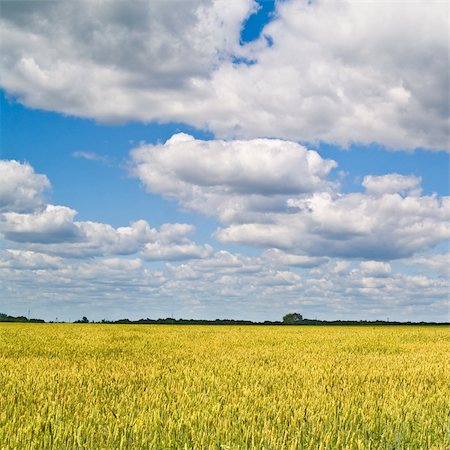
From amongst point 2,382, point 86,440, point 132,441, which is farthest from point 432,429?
point 2,382

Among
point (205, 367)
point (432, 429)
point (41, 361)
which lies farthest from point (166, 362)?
point (432, 429)

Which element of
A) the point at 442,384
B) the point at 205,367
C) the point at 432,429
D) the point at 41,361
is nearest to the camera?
the point at 432,429

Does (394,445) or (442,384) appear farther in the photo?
(442,384)

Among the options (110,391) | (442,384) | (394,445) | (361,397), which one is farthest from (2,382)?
(442,384)

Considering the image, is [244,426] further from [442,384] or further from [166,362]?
[166,362]

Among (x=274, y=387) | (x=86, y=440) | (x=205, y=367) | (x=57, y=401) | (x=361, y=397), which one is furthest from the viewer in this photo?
(x=205, y=367)

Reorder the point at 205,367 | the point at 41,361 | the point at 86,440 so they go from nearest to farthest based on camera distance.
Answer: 1. the point at 86,440
2. the point at 205,367
3. the point at 41,361

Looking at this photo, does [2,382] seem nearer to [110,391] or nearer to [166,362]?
[110,391]

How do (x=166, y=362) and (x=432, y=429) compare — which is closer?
(x=432, y=429)

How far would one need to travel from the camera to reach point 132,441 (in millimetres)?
5082

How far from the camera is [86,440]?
199 inches

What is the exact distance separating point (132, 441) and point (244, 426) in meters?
1.07

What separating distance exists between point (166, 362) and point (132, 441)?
750 cm

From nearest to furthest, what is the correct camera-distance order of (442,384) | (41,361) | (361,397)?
(361,397)
(442,384)
(41,361)
